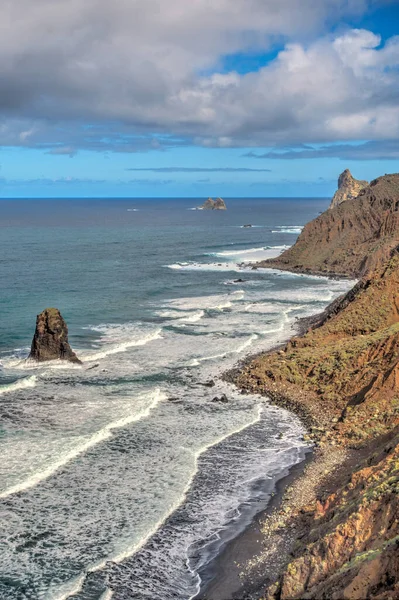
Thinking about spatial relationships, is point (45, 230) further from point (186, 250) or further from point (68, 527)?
point (68, 527)

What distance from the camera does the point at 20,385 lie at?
41.8 m

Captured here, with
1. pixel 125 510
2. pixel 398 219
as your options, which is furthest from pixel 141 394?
pixel 398 219

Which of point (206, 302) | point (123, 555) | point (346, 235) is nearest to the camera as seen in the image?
point (123, 555)

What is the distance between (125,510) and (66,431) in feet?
30.8

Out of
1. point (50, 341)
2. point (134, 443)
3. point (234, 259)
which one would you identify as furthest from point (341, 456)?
point (234, 259)

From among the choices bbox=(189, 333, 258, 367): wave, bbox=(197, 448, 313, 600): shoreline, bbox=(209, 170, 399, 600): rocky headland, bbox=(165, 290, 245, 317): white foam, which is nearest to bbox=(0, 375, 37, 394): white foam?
bbox=(189, 333, 258, 367): wave

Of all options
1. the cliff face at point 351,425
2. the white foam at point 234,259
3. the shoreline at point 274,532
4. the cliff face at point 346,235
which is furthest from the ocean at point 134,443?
the white foam at point 234,259

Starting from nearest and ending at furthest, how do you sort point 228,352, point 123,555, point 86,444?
point 123,555 → point 86,444 → point 228,352

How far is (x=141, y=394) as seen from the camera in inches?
1599

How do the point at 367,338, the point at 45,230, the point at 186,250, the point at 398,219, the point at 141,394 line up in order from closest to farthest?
the point at 141,394
the point at 367,338
the point at 398,219
the point at 186,250
the point at 45,230

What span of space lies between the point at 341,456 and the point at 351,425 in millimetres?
3562

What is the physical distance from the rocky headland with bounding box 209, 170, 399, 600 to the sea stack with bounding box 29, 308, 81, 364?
13.3 metres

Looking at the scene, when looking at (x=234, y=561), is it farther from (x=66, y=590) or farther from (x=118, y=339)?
(x=118, y=339)

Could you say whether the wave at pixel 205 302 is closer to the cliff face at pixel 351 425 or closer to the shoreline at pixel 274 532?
the cliff face at pixel 351 425
